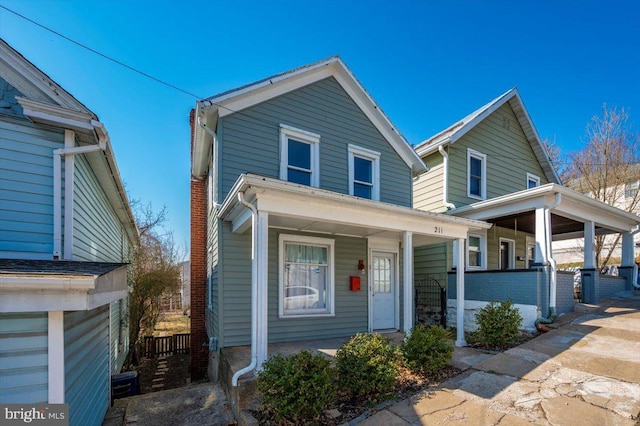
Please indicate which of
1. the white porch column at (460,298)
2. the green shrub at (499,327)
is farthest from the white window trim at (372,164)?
the green shrub at (499,327)

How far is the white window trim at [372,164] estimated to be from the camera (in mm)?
8434

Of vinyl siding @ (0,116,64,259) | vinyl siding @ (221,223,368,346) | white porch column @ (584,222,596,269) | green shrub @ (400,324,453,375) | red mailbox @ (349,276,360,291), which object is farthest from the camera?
white porch column @ (584,222,596,269)

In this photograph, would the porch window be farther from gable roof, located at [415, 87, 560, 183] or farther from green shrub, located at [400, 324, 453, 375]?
green shrub, located at [400, 324, 453, 375]

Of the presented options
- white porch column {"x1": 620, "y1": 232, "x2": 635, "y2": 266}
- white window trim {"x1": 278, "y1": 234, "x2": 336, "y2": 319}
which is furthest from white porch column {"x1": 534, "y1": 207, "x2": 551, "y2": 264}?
white porch column {"x1": 620, "y1": 232, "x2": 635, "y2": 266}

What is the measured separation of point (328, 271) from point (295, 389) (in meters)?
3.96

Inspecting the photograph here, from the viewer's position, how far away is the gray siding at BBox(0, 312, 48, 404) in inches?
116

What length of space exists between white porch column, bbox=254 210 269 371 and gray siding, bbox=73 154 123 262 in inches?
105

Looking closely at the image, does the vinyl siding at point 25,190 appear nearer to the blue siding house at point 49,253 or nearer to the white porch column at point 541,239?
the blue siding house at point 49,253

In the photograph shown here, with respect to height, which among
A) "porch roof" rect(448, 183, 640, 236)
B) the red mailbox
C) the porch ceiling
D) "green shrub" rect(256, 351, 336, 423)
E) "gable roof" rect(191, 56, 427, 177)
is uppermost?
"gable roof" rect(191, 56, 427, 177)

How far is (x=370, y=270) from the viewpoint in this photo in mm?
→ 8508

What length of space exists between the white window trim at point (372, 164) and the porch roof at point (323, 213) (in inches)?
50.4

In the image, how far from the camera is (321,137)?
8.09 meters

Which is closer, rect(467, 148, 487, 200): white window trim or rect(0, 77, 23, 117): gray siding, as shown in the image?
rect(0, 77, 23, 117): gray siding

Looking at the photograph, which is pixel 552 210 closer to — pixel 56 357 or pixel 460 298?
pixel 460 298
